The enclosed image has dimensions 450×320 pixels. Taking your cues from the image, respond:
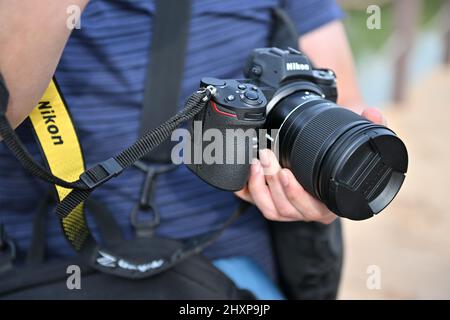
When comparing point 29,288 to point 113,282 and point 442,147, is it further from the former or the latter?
point 442,147

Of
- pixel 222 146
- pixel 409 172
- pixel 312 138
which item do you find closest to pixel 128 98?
pixel 222 146

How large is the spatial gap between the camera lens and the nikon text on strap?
138 mm

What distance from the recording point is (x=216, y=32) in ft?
3.34

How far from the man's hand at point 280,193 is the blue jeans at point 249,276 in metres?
0.16

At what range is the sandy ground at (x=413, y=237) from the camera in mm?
1887

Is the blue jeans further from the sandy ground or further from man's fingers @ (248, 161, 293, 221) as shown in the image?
the sandy ground

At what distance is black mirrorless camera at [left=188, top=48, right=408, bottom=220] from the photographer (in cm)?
80

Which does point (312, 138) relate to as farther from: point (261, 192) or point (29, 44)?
point (29, 44)

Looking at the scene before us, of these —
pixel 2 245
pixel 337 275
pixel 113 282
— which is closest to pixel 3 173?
pixel 2 245

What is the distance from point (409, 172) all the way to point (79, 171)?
1.92m

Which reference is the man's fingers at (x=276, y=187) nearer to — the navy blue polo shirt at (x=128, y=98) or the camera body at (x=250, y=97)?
the camera body at (x=250, y=97)

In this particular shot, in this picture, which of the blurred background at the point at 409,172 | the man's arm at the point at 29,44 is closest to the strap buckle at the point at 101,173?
the man's arm at the point at 29,44

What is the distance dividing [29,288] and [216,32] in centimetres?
48

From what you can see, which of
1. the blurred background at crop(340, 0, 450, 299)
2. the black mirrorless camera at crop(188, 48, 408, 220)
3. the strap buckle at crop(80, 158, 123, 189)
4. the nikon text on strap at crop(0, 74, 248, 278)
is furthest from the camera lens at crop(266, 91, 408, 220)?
the blurred background at crop(340, 0, 450, 299)
